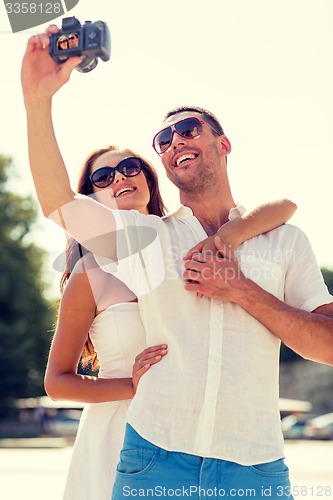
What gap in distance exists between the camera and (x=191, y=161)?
3127 mm

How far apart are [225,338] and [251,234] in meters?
0.47

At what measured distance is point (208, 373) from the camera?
2633mm

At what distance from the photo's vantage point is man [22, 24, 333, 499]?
2564 mm

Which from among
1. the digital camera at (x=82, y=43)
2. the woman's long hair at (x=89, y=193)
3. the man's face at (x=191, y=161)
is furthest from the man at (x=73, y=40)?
the woman's long hair at (x=89, y=193)

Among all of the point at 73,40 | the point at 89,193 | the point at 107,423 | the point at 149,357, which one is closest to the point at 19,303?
the point at 89,193

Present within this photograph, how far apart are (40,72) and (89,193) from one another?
1.53 meters

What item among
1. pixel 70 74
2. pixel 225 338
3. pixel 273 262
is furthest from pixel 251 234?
pixel 70 74

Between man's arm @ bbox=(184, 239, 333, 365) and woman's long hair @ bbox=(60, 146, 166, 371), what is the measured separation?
3.66 ft

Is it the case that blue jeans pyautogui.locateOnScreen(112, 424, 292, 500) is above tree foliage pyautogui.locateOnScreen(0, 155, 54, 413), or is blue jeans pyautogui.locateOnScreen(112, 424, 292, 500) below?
below

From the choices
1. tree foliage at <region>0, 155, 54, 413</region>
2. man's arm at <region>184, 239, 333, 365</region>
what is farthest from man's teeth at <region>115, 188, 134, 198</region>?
tree foliage at <region>0, 155, 54, 413</region>

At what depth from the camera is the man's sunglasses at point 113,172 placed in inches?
155

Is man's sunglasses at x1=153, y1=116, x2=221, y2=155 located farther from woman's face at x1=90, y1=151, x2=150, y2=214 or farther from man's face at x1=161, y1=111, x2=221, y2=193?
woman's face at x1=90, y1=151, x2=150, y2=214

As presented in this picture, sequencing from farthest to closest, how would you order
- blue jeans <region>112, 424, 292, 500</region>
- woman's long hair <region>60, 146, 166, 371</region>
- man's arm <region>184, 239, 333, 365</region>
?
1. woman's long hair <region>60, 146, 166, 371</region>
2. man's arm <region>184, 239, 333, 365</region>
3. blue jeans <region>112, 424, 292, 500</region>

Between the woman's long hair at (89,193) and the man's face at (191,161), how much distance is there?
31.6 inches
